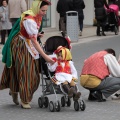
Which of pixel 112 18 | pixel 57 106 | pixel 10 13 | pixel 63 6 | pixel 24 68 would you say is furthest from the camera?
pixel 112 18

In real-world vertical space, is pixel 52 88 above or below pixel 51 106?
above

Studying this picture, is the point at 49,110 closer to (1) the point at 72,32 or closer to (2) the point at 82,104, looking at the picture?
(2) the point at 82,104

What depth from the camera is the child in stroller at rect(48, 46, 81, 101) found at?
9080 millimetres

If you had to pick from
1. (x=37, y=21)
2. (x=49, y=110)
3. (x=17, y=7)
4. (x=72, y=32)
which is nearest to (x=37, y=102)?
(x=49, y=110)

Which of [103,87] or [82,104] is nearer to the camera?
[82,104]

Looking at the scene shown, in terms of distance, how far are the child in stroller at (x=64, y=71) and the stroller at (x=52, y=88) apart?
82 millimetres

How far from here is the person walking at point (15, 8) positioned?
62.7 ft

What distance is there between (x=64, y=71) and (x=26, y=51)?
0.65m

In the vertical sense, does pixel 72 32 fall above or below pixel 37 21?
below

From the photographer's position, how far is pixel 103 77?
10289mm

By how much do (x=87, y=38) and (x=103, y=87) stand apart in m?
12.8

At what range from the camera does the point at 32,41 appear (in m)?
9.14

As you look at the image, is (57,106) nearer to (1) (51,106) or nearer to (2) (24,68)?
(1) (51,106)

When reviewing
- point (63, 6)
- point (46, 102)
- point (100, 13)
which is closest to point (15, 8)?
point (63, 6)
